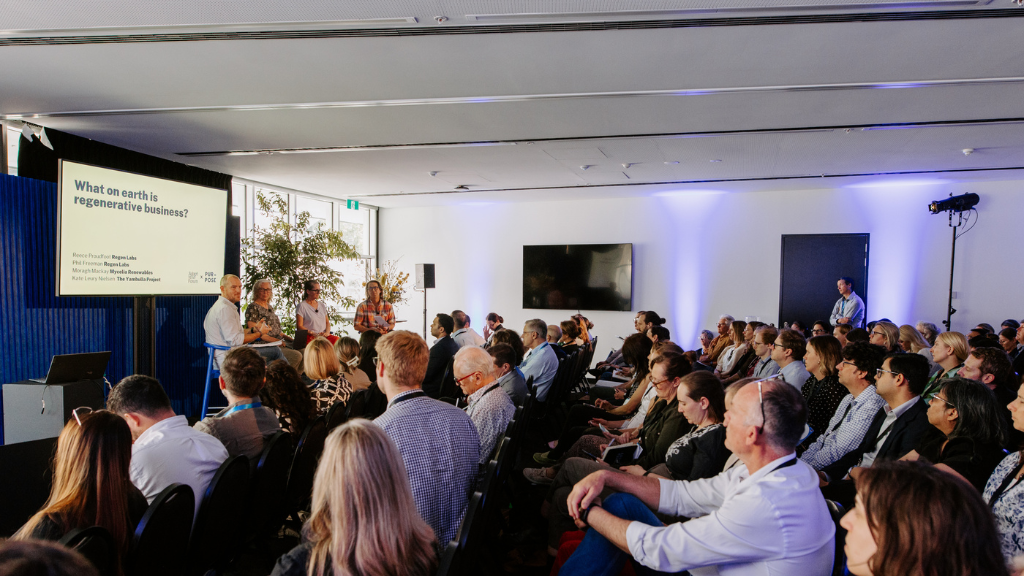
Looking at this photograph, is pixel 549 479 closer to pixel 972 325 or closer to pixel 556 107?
pixel 556 107

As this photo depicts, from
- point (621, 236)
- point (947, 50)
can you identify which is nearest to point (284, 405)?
point (947, 50)

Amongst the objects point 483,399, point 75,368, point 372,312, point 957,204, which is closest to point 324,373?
point 483,399

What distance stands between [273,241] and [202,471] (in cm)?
586

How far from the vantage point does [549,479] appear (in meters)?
3.52

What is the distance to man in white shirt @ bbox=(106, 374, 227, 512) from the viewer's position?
2.22 metres

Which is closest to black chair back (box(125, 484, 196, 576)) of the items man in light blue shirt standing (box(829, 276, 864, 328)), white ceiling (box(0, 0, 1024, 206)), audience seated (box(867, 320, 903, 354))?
white ceiling (box(0, 0, 1024, 206))

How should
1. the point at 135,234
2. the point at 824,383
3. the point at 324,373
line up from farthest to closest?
the point at 135,234, the point at 324,373, the point at 824,383

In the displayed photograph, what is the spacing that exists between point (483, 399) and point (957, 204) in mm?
8772

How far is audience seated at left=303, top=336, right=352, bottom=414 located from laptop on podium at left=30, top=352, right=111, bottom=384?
7.08 ft

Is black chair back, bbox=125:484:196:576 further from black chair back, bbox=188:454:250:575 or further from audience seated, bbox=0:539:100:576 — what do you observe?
audience seated, bbox=0:539:100:576

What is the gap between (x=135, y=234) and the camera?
561 centimetres

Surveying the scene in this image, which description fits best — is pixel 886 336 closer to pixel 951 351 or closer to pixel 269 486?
pixel 951 351

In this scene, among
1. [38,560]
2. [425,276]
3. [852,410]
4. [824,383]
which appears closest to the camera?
[38,560]

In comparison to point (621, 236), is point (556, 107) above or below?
above
